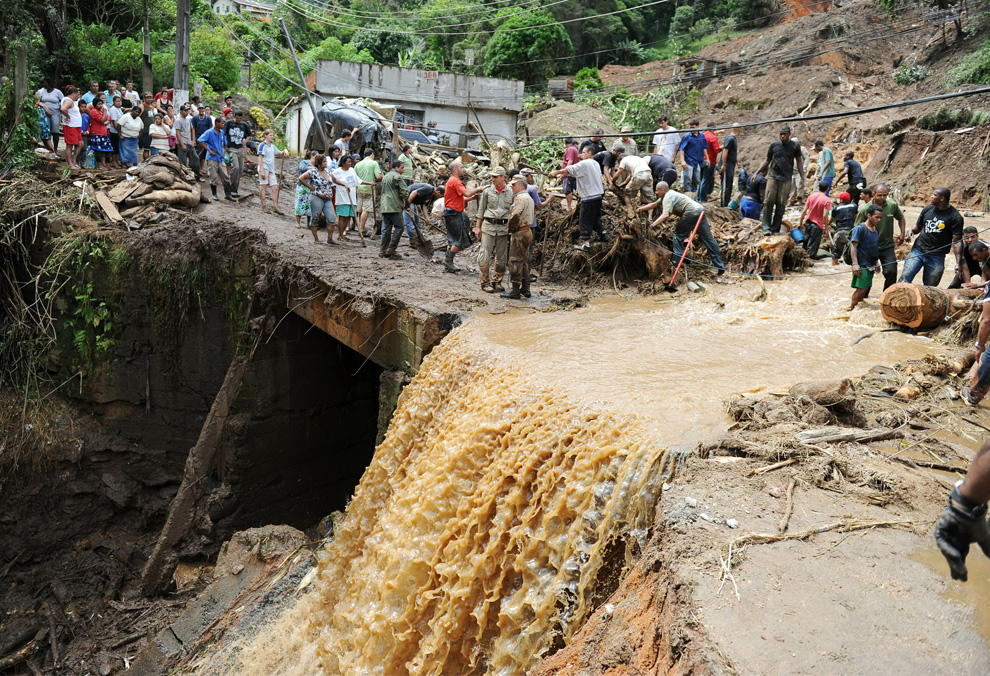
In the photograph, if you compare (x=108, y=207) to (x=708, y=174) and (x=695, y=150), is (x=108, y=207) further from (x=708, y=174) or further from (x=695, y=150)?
(x=708, y=174)

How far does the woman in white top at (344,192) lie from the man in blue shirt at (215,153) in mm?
2941

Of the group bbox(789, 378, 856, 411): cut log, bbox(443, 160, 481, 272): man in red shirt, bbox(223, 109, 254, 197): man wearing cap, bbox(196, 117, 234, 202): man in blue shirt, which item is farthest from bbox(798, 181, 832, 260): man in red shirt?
bbox(196, 117, 234, 202): man in blue shirt

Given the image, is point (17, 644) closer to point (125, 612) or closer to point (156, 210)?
point (125, 612)

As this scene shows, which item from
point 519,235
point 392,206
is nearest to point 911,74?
point 392,206

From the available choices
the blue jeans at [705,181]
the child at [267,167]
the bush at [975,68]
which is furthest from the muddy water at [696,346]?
the bush at [975,68]

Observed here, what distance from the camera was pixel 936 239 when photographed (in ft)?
28.9

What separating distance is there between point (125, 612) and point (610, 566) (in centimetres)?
850

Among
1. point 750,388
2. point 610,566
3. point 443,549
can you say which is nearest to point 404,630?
point 443,549

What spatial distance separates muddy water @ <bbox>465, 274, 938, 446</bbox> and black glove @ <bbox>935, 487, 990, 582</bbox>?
1932mm

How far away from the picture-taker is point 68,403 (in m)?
12.3

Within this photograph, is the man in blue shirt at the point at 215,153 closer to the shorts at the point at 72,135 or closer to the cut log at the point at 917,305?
the shorts at the point at 72,135

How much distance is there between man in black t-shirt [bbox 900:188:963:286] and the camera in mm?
8695

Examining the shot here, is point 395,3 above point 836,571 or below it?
above

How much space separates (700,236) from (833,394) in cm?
639
